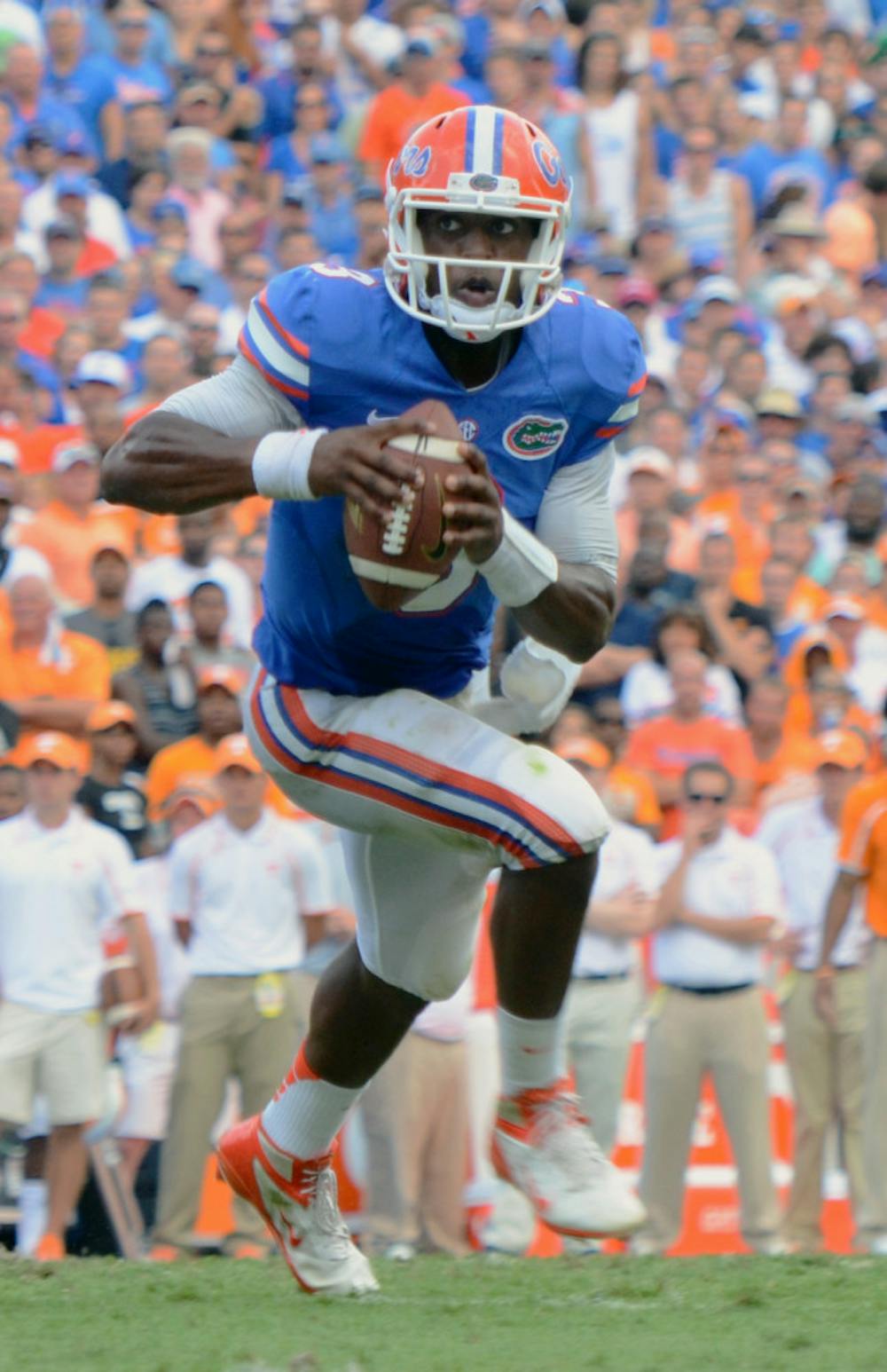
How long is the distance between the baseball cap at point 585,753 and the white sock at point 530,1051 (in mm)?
3519

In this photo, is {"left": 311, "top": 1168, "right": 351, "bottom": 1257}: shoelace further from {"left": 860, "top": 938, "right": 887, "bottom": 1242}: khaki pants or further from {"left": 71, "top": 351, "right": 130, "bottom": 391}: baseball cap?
{"left": 71, "top": 351, "right": 130, "bottom": 391}: baseball cap

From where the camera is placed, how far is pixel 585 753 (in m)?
8.81

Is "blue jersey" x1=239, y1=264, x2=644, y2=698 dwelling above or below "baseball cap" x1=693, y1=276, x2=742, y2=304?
below

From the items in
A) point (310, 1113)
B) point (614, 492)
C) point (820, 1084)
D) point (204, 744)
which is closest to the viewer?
point (310, 1113)

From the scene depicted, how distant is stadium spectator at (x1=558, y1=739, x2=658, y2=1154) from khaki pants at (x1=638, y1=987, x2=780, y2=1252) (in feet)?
0.45

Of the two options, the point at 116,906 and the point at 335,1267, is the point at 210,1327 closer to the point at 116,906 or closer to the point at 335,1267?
the point at 335,1267

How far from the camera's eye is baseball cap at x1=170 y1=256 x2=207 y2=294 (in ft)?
38.3

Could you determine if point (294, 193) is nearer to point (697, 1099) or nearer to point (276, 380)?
point (697, 1099)

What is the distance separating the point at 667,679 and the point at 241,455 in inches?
214

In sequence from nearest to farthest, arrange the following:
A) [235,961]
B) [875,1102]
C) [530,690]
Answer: [530,690]
[875,1102]
[235,961]

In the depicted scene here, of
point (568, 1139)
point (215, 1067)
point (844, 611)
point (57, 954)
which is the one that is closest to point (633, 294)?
point (844, 611)

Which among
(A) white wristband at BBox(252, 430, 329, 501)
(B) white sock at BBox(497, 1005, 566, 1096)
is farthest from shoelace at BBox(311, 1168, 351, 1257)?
(A) white wristband at BBox(252, 430, 329, 501)

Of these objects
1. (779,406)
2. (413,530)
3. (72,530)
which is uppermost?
(779,406)

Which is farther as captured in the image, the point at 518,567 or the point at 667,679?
the point at 667,679
